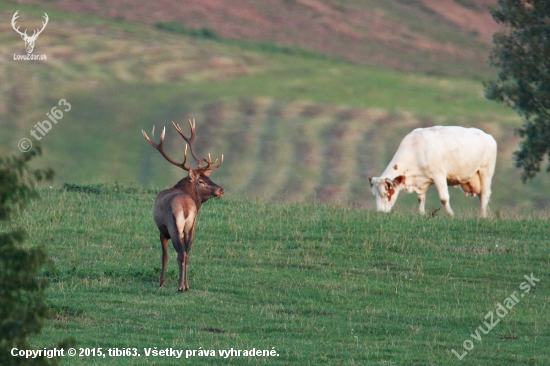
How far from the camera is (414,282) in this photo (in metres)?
14.0

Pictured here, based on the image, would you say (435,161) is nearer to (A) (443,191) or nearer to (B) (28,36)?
(A) (443,191)

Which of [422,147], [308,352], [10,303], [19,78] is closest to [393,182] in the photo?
[422,147]

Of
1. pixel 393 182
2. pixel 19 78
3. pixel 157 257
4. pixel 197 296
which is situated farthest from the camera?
pixel 19 78

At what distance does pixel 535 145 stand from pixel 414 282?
10.2 metres

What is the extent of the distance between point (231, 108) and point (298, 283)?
33.7 m

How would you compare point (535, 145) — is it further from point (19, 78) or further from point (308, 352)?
point (19, 78)

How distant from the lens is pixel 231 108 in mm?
46875

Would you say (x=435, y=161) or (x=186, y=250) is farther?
(x=435, y=161)
